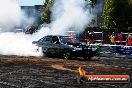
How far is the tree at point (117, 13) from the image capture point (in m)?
38.3

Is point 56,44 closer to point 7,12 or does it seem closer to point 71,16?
point 7,12

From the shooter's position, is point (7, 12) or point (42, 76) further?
Result: point (7, 12)

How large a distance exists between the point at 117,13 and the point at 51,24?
7665mm

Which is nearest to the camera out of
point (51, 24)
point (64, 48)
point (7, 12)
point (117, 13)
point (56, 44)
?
point (64, 48)

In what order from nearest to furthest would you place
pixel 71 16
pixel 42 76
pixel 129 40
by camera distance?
pixel 42 76 → pixel 129 40 → pixel 71 16

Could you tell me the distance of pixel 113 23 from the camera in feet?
129

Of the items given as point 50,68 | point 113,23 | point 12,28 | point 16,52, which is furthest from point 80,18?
point 50,68

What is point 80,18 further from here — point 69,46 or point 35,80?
point 35,80

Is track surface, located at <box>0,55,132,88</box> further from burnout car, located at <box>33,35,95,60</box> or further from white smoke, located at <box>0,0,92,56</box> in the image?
white smoke, located at <box>0,0,92,56</box>

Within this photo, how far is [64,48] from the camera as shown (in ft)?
72.0

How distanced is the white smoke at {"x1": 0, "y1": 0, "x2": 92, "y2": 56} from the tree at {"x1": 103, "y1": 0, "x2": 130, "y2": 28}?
3052 mm

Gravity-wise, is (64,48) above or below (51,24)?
below

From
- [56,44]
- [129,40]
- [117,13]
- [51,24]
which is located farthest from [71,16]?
[56,44]

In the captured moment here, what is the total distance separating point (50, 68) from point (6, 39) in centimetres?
1222
